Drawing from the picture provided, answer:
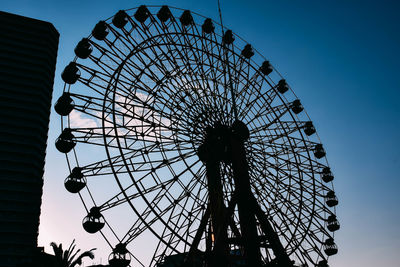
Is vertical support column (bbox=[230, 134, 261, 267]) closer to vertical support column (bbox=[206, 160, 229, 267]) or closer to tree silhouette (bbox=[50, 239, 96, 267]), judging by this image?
vertical support column (bbox=[206, 160, 229, 267])

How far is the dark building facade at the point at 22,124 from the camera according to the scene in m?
68.6

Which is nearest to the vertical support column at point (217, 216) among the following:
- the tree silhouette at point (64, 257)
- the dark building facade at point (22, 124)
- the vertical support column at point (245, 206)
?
the vertical support column at point (245, 206)

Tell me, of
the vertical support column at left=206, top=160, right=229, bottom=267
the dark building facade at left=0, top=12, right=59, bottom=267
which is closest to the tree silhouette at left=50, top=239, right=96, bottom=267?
the vertical support column at left=206, top=160, right=229, bottom=267

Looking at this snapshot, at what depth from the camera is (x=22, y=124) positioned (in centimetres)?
7775

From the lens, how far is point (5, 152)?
2916 inches

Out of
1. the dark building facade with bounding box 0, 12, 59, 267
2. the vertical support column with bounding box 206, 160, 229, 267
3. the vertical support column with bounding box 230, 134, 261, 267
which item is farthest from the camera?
the dark building facade with bounding box 0, 12, 59, 267

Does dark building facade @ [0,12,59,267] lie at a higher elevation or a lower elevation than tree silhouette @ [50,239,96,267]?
higher

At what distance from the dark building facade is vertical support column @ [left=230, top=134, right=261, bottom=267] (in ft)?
195

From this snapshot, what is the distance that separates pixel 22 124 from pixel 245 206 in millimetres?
73063

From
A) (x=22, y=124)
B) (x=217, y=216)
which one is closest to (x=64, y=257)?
(x=217, y=216)

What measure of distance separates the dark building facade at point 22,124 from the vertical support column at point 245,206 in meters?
59.6

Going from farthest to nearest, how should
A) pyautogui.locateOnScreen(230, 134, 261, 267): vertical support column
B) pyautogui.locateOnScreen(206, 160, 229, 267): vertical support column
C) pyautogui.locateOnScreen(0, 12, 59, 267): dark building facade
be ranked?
pyautogui.locateOnScreen(0, 12, 59, 267): dark building facade → pyautogui.locateOnScreen(230, 134, 261, 267): vertical support column → pyautogui.locateOnScreen(206, 160, 229, 267): vertical support column

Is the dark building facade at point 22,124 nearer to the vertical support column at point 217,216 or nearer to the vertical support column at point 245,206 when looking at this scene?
the vertical support column at point 217,216

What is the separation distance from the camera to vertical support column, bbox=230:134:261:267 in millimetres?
15977
